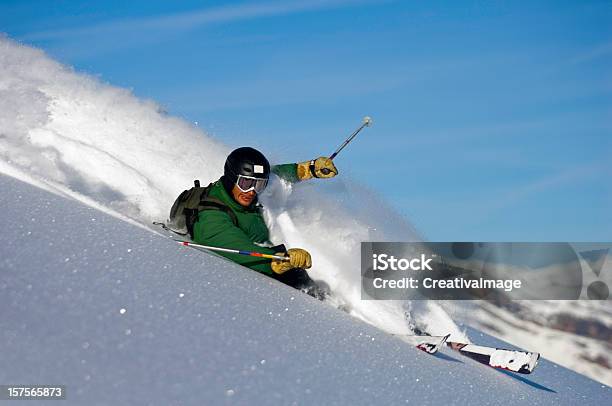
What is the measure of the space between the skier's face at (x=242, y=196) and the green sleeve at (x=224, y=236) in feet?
1.03

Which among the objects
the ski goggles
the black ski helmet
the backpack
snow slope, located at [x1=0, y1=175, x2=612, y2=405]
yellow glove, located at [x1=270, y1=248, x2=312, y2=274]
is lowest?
snow slope, located at [x1=0, y1=175, x2=612, y2=405]

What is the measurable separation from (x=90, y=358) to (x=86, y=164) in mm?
3693

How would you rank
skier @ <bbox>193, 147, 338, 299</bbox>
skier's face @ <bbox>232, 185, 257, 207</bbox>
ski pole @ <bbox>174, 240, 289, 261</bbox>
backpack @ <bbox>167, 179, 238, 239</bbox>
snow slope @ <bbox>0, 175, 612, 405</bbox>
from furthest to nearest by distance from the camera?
skier's face @ <bbox>232, 185, 257, 207</bbox>
backpack @ <bbox>167, 179, 238, 239</bbox>
skier @ <bbox>193, 147, 338, 299</bbox>
ski pole @ <bbox>174, 240, 289, 261</bbox>
snow slope @ <bbox>0, 175, 612, 405</bbox>

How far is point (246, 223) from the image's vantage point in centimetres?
598

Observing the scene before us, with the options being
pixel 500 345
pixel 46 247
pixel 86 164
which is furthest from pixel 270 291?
pixel 500 345

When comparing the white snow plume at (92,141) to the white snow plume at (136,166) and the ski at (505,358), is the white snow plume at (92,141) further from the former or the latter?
the ski at (505,358)

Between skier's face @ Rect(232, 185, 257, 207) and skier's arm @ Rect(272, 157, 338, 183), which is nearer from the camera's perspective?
skier's face @ Rect(232, 185, 257, 207)

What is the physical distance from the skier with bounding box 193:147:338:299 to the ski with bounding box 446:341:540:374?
1390 millimetres

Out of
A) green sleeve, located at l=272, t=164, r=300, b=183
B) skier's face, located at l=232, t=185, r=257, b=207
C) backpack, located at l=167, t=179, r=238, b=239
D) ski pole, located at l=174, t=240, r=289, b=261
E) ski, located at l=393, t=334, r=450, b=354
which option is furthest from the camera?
green sleeve, located at l=272, t=164, r=300, b=183

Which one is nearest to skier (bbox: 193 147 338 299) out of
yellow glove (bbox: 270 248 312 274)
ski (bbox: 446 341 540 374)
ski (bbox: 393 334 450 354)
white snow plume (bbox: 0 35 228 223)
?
yellow glove (bbox: 270 248 312 274)

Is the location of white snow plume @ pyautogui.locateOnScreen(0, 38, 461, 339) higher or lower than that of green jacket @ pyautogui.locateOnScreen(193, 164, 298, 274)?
higher

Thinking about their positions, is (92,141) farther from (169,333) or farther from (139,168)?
(169,333)

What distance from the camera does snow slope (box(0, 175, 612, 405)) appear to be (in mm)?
2996

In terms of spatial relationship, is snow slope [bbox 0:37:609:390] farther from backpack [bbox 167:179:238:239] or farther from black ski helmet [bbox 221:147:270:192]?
black ski helmet [bbox 221:147:270:192]
